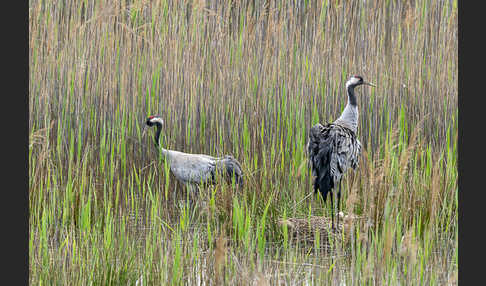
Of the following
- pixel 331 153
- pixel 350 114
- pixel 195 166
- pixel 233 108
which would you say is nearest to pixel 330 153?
pixel 331 153

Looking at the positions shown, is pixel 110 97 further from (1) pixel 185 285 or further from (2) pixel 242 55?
(1) pixel 185 285

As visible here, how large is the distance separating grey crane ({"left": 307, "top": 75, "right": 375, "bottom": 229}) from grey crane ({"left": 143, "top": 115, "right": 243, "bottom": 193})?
613mm

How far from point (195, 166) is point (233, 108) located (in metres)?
0.56

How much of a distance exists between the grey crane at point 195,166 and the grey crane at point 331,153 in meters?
0.61

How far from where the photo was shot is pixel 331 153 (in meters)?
5.39

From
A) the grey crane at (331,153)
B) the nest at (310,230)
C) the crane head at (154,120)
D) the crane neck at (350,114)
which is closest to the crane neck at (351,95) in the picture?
the crane neck at (350,114)

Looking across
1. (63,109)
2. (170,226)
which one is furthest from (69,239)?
(63,109)

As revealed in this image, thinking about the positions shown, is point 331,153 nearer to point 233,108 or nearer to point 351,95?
point 351,95

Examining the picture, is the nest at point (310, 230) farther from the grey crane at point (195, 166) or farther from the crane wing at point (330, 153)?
the grey crane at point (195, 166)

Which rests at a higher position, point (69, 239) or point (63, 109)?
point (63, 109)

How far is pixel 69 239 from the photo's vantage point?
469cm

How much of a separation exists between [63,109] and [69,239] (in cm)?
121

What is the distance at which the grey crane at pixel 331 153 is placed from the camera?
17.4ft

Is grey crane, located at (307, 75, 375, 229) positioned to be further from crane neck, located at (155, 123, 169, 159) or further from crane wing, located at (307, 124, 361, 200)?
crane neck, located at (155, 123, 169, 159)
